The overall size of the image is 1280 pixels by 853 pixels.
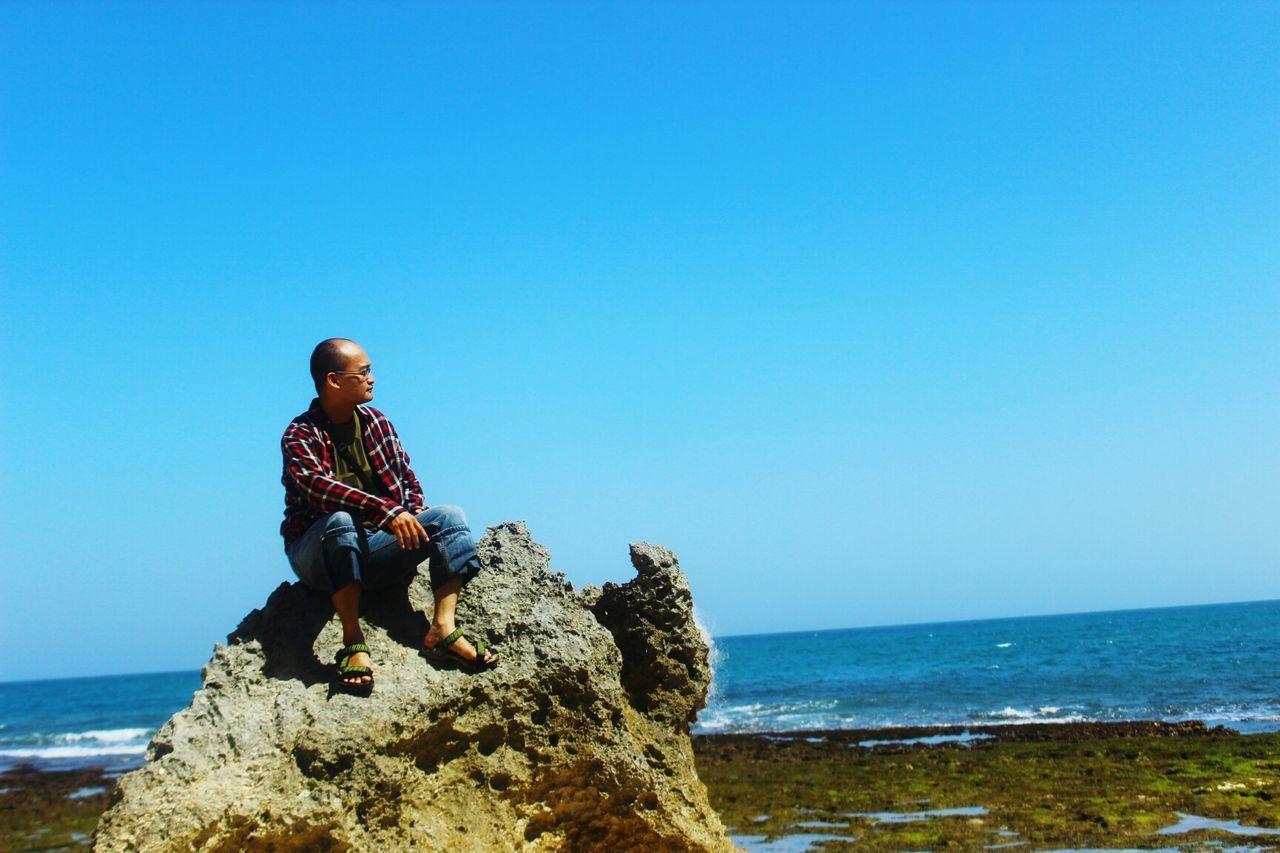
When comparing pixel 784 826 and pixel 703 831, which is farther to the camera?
pixel 784 826

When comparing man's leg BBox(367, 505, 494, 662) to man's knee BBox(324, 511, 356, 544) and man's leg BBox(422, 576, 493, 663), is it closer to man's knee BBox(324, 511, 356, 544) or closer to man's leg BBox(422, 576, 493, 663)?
man's leg BBox(422, 576, 493, 663)

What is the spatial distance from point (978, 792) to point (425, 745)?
40.7 ft

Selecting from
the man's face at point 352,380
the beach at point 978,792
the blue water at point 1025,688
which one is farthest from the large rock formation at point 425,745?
the blue water at point 1025,688

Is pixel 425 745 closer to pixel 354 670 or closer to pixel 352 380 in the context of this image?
pixel 354 670

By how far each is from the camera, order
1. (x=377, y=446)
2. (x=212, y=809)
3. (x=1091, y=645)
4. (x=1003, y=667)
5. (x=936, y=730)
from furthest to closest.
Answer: (x=1091, y=645)
(x=1003, y=667)
(x=936, y=730)
(x=377, y=446)
(x=212, y=809)

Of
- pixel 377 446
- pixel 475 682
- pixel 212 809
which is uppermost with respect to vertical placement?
pixel 377 446

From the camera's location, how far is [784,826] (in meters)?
13.3

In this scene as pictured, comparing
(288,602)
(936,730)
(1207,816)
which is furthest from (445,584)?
(936,730)

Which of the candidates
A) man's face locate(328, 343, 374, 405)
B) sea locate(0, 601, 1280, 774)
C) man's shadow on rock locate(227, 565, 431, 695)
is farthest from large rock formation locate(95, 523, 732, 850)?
sea locate(0, 601, 1280, 774)

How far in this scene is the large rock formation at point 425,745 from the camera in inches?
154

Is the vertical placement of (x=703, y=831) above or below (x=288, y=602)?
below

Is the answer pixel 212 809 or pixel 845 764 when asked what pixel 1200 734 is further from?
pixel 212 809

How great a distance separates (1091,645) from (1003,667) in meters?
17.8

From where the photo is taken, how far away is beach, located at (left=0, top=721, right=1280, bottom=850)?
11.9 meters
